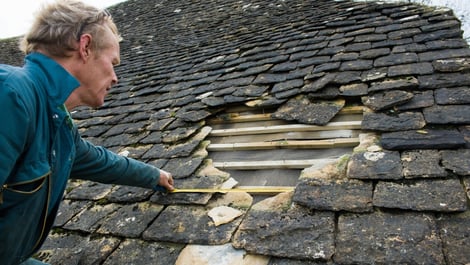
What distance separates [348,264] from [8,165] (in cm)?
137

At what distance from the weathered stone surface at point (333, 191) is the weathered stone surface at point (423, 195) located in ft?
0.23

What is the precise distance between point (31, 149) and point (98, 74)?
1.68ft

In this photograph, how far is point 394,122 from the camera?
1.98 meters

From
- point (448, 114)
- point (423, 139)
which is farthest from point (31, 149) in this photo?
point (448, 114)

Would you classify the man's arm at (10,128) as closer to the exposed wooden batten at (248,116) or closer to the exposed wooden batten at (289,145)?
the exposed wooden batten at (289,145)

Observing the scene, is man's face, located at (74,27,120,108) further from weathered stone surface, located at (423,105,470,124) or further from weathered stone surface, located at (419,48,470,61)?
weathered stone surface, located at (419,48,470,61)

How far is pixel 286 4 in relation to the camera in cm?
551

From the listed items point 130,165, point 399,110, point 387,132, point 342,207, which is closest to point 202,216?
point 130,165

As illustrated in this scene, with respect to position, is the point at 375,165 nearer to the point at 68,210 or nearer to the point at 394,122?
the point at 394,122

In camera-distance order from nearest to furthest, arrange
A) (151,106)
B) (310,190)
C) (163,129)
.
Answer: (310,190) < (163,129) < (151,106)

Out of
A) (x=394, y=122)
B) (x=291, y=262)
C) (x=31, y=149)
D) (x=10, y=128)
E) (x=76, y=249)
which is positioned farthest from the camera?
(x=394, y=122)

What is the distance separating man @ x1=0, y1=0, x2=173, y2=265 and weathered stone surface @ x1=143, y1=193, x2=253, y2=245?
600 mm

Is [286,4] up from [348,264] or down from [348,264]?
up

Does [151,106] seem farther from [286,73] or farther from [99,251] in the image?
[99,251]
